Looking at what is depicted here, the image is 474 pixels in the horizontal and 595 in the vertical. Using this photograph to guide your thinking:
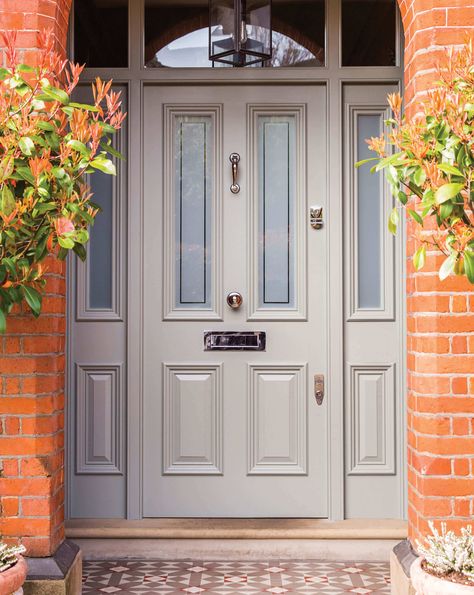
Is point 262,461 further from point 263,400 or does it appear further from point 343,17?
point 343,17

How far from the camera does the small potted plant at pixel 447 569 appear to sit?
2.63m

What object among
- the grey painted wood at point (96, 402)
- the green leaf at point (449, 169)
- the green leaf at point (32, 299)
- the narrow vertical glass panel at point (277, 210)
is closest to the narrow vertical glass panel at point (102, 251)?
the grey painted wood at point (96, 402)

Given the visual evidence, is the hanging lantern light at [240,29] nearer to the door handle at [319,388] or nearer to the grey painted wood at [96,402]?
the grey painted wood at [96,402]

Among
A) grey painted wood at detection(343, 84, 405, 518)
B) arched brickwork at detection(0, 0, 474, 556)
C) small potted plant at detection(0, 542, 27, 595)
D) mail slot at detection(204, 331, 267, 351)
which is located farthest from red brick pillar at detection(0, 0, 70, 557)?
grey painted wood at detection(343, 84, 405, 518)

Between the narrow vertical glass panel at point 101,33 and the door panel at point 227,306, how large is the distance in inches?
10.4

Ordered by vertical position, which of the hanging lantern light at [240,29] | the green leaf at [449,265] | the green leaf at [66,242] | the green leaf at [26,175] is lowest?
the green leaf at [449,265]

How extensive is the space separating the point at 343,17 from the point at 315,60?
25cm

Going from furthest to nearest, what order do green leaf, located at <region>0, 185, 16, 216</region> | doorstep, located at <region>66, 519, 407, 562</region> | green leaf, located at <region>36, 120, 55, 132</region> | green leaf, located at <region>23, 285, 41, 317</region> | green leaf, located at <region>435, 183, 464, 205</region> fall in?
doorstep, located at <region>66, 519, 407, 562</region>
green leaf, located at <region>23, 285, 41, 317</region>
green leaf, located at <region>36, 120, 55, 132</region>
green leaf, located at <region>0, 185, 16, 216</region>
green leaf, located at <region>435, 183, 464, 205</region>

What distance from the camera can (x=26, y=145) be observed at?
8.41 feet

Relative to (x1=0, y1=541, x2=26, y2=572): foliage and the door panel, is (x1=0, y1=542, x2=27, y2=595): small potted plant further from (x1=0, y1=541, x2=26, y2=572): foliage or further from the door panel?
the door panel

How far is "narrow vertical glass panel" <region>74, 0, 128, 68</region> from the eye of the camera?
13.8ft

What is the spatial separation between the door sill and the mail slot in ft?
2.82

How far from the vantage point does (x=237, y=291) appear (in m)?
4.18

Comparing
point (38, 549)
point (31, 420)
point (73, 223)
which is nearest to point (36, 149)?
point (73, 223)
